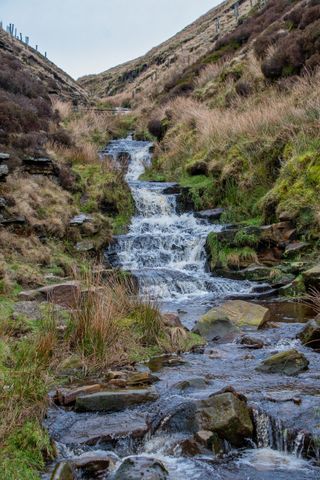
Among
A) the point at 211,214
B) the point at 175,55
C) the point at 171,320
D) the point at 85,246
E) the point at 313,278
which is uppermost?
the point at 175,55

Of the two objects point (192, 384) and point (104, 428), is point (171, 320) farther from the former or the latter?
point (104, 428)

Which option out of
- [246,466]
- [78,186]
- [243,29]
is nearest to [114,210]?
[78,186]

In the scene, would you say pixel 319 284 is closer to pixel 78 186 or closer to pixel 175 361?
pixel 175 361

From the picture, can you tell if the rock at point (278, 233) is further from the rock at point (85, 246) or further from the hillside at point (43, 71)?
the hillside at point (43, 71)

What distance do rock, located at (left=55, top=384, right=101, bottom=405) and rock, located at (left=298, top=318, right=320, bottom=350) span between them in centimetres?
279

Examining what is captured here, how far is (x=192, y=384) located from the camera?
5.00 m

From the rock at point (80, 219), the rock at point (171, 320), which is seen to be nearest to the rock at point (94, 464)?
the rock at point (171, 320)

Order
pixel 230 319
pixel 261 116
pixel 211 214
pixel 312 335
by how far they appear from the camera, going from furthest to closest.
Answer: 1. pixel 261 116
2. pixel 211 214
3. pixel 230 319
4. pixel 312 335

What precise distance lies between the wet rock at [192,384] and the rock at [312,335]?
176 centimetres

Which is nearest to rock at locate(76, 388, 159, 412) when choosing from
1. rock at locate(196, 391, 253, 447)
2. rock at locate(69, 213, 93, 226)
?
rock at locate(196, 391, 253, 447)

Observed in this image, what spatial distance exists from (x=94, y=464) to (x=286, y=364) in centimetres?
254

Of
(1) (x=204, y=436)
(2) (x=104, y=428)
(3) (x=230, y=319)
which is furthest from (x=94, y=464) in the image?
(3) (x=230, y=319)

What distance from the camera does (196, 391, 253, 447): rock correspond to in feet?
13.2

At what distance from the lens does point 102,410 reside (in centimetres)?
456
